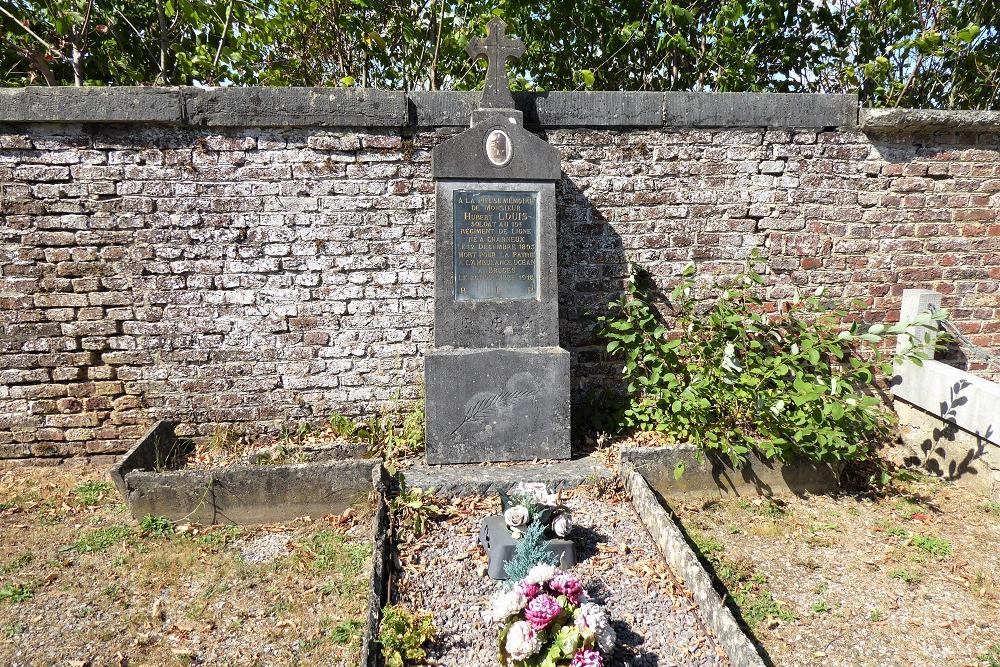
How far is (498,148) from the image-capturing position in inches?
162

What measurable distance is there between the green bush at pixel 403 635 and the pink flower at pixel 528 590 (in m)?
0.51

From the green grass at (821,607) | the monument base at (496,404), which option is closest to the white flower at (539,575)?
the green grass at (821,607)

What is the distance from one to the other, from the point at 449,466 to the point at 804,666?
2.34 m

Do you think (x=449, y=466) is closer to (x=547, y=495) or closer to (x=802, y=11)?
(x=547, y=495)

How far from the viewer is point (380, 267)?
4645 millimetres

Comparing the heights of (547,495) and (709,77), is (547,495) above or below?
below

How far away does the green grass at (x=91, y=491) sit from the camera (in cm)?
412

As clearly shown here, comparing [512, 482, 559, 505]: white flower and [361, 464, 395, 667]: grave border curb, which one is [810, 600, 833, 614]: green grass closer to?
[512, 482, 559, 505]: white flower

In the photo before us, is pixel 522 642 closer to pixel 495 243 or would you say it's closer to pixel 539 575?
pixel 539 575

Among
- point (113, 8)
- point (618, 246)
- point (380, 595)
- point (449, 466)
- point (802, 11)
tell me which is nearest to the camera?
point (380, 595)

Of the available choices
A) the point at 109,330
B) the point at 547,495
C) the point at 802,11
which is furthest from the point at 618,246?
the point at 802,11

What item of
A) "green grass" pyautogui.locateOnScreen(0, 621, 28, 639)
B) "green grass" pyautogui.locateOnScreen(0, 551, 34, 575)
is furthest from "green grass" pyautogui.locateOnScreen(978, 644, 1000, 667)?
"green grass" pyautogui.locateOnScreen(0, 551, 34, 575)

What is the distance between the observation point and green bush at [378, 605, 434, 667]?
2564mm

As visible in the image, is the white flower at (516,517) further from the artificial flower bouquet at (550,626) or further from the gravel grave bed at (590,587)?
the artificial flower bouquet at (550,626)
